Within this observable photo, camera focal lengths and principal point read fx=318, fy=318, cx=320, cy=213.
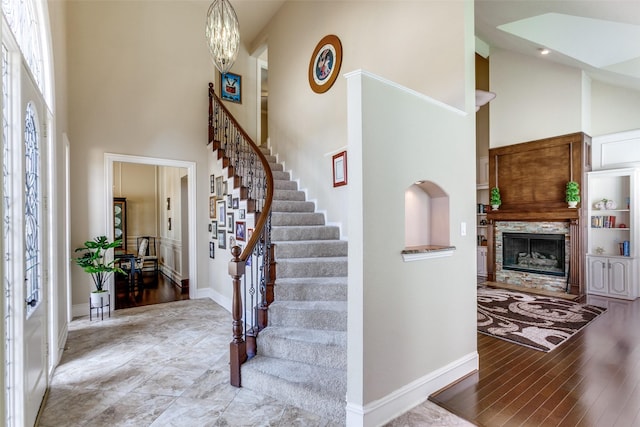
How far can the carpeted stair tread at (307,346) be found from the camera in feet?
8.71

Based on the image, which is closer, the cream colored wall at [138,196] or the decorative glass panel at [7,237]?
the decorative glass panel at [7,237]

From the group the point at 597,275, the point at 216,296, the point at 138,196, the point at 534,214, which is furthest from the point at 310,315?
the point at 138,196

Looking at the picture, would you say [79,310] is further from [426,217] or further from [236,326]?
[426,217]

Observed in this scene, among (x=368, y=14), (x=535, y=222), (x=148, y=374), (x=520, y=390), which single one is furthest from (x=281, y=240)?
(x=535, y=222)

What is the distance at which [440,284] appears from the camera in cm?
266

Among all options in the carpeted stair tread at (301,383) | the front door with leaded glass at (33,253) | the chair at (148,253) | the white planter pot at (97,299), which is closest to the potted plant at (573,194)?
the carpeted stair tread at (301,383)

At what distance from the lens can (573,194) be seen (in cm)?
567

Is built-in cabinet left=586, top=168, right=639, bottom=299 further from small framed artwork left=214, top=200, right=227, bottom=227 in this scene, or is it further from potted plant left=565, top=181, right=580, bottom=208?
small framed artwork left=214, top=200, right=227, bottom=227

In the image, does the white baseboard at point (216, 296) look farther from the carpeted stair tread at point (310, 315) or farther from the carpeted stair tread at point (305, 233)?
the carpeted stair tread at point (310, 315)

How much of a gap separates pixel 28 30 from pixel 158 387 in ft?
10.1

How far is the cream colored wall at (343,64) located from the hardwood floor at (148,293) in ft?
10.4

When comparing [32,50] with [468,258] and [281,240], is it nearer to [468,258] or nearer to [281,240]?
[281,240]

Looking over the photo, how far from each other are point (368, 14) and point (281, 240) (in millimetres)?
3195

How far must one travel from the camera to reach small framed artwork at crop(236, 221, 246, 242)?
14.6 ft
